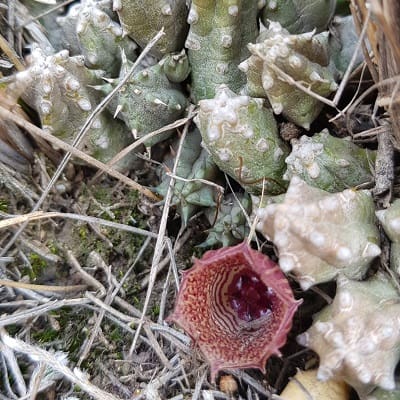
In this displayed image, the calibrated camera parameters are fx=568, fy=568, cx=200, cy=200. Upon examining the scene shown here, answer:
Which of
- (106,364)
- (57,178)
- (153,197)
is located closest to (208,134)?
(153,197)

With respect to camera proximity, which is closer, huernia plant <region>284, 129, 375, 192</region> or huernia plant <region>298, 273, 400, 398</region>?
huernia plant <region>298, 273, 400, 398</region>

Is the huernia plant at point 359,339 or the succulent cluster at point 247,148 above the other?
the succulent cluster at point 247,148

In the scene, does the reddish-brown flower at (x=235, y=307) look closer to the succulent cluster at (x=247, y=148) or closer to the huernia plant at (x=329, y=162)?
the succulent cluster at (x=247, y=148)

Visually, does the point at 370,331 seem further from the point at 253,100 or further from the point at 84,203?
the point at 84,203

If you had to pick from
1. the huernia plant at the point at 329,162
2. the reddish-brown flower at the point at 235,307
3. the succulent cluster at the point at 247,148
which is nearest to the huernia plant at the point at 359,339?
the succulent cluster at the point at 247,148

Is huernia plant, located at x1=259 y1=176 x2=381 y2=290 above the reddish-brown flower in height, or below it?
above

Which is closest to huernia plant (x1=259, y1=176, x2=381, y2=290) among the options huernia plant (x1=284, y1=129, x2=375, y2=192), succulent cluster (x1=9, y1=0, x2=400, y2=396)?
succulent cluster (x1=9, y1=0, x2=400, y2=396)

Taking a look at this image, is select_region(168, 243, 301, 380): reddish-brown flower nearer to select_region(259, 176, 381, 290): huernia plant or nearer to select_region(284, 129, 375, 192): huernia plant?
select_region(259, 176, 381, 290): huernia plant

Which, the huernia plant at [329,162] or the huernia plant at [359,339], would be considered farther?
the huernia plant at [329,162]

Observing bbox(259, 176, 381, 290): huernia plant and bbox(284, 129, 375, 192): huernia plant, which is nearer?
bbox(259, 176, 381, 290): huernia plant
